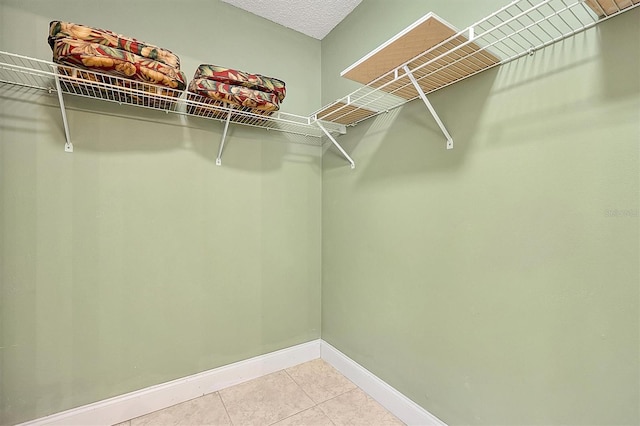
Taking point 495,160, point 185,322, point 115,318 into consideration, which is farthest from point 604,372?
point 115,318

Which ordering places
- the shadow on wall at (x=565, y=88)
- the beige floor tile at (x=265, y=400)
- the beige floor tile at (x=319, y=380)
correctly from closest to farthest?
1. the shadow on wall at (x=565, y=88)
2. the beige floor tile at (x=265, y=400)
3. the beige floor tile at (x=319, y=380)

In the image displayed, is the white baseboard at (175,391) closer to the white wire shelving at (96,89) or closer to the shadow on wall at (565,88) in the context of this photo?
the white wire shelving at (96,89)

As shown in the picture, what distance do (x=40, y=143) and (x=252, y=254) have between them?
119 centimetres

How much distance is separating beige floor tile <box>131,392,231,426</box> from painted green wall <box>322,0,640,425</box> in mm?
889

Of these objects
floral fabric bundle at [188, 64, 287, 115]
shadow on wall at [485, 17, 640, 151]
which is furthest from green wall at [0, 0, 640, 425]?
floral fabric bundle at [188, 64, 287, 115]

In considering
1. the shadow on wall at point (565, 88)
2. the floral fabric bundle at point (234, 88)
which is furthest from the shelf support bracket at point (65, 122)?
the shadow on wall at point (565, 88)

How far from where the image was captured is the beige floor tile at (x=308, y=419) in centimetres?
145

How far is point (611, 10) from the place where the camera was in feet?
2.73

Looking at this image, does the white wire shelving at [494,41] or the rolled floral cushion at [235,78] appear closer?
the white wire shelving at [494,41]

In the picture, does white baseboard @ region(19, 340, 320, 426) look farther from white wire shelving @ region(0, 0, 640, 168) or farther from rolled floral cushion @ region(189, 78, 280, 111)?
rolled floral cushion @ region(189, 78, 280, 111)

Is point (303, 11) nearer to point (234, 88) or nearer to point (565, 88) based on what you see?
point (234, 88)

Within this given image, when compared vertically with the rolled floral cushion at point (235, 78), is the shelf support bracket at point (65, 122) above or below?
below

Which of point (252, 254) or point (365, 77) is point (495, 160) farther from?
point (252, 254)

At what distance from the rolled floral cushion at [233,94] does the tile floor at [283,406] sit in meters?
1.67
